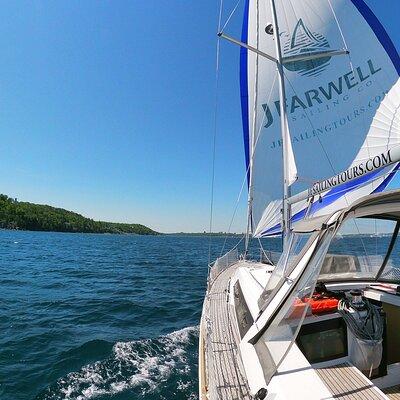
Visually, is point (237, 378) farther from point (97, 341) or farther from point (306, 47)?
point (306, 47)

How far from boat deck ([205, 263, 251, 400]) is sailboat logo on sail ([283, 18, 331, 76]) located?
29.1ft

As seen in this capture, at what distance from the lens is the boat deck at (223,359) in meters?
4.31

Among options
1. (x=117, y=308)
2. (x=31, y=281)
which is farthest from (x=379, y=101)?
(x=31, y=281)

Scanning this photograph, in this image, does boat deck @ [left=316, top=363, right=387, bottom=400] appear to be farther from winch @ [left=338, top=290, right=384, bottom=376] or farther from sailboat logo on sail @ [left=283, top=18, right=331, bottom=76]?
sailboat logo on sail @ [left=283, top=18, right=331, bottom=76]

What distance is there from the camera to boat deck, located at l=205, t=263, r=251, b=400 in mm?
4312

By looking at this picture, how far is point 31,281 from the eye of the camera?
2189cm

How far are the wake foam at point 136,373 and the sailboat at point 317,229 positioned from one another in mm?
1618

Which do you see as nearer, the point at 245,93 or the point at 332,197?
the point at 332,197

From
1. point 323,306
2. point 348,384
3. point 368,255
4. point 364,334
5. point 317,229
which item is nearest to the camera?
point 348,384

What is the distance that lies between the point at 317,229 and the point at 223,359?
111 inches

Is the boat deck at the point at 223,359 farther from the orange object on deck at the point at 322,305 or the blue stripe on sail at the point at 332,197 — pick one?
the blue stripe on sail at the point at 332,197

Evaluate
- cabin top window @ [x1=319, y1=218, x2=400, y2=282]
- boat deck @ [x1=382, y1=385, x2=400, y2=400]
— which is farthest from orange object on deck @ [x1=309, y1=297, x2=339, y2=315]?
boat deck @ [x1=382, y1=385, x2=400, y2=400]

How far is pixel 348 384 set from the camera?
4203mm

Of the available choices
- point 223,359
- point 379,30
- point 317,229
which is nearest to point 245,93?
point 379,30
